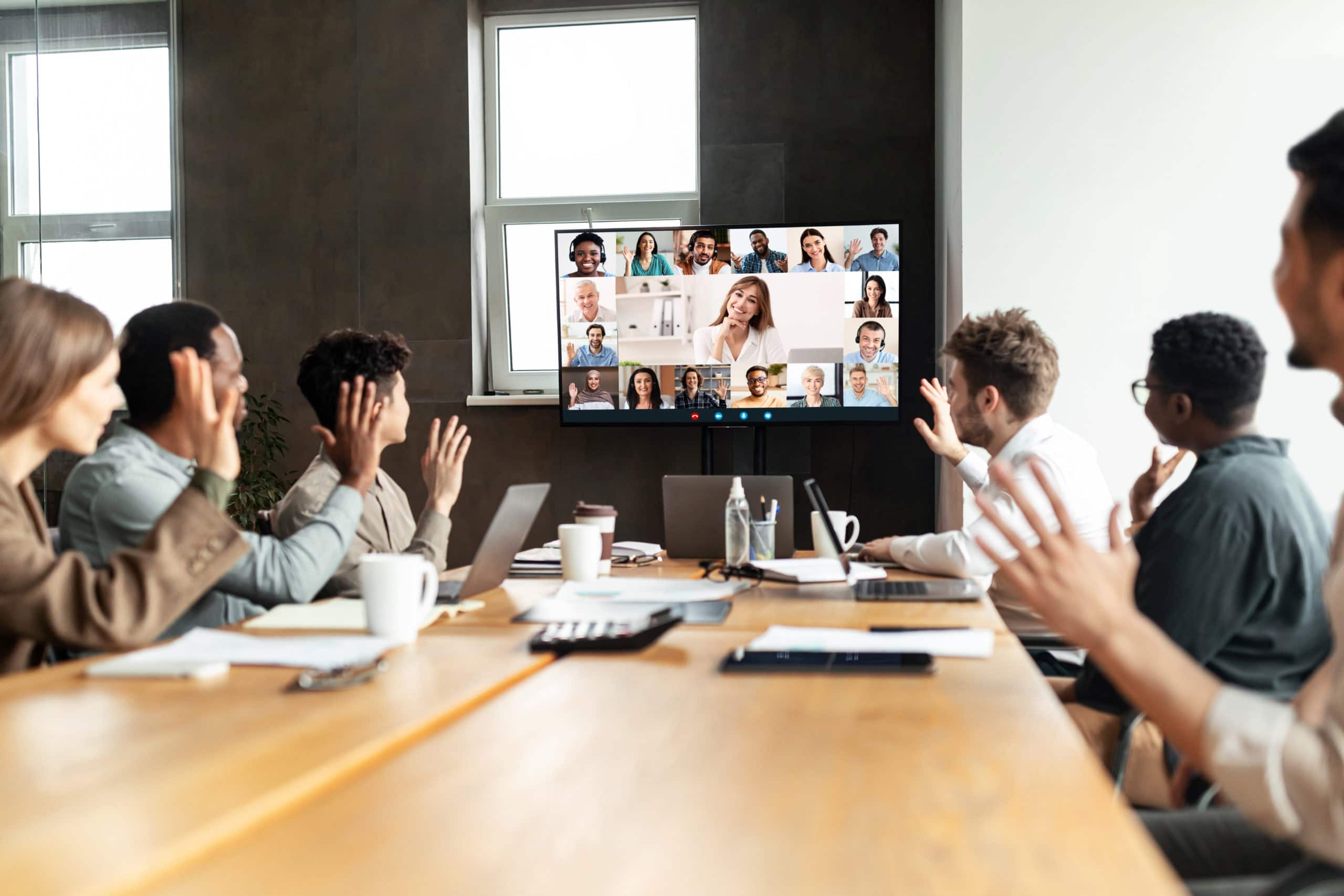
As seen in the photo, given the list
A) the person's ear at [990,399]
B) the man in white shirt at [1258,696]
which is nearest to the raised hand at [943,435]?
the person's ear at [990,399]

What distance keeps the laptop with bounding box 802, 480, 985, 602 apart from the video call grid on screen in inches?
76.2

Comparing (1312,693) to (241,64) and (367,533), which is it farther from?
(241,64)

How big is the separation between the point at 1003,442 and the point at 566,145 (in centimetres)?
284

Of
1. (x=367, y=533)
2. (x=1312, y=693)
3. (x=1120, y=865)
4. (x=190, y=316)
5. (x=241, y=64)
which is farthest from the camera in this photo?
(x=241, y=64)

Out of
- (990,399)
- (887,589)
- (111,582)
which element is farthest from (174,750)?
(990,399)

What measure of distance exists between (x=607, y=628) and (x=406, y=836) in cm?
75

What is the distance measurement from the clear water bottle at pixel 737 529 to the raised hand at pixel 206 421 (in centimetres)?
111

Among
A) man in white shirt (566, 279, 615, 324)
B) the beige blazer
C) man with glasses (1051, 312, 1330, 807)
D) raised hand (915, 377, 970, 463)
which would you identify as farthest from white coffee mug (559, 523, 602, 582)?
man in white shirt (566, 279, 615, 324)

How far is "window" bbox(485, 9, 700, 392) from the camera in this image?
4.91m

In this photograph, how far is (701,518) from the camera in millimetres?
2754

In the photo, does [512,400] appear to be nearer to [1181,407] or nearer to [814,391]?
[814,391]

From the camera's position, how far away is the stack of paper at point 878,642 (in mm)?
1399

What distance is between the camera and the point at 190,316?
2.16m

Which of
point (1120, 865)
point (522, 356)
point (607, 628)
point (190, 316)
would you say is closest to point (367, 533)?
point (190, 316)
